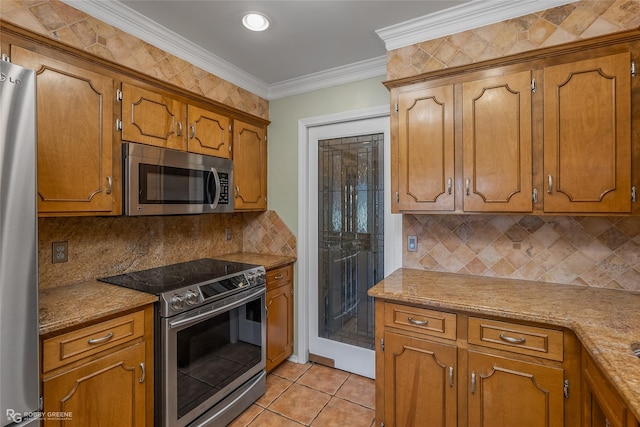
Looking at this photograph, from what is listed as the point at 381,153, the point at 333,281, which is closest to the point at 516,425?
the point at 333,281

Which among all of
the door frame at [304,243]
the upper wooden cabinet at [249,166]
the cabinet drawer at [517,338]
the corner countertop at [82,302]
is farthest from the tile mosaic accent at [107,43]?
the cabinet drawer at [517,338]

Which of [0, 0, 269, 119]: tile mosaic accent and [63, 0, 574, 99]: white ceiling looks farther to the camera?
[63, 0, 574, 99]: white ceiling

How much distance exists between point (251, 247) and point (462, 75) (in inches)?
89.7

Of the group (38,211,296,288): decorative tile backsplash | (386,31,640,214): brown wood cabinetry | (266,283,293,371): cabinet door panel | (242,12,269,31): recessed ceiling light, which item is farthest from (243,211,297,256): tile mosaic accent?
(242,12,269,31): recessed ceiling light

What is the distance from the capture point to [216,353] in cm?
195

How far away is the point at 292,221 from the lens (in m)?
2.84

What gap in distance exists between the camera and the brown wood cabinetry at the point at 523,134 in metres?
1.53

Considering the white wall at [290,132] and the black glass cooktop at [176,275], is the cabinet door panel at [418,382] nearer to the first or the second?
the black glass cooktop at [176,275]

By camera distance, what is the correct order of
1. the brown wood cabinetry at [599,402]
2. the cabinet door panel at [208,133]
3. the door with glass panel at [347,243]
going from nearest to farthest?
the brown wood cabinetry at [599,402], the cabinet door panel at [208,133], the door with glass panel at [347,243]

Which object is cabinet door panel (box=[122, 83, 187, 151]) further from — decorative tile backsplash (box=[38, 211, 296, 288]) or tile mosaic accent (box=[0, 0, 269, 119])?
decorative tile backsplash (box=[38, 211, 296, 288])

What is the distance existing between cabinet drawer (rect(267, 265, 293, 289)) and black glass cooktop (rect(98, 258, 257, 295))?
250 mm

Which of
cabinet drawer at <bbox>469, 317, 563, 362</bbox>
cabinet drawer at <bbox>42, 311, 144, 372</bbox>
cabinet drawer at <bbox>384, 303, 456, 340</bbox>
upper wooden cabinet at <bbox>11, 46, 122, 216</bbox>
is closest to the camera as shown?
cabinet drawer at <bbox>42, 311, 144, 372</bbox>

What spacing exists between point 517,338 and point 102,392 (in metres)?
1.95

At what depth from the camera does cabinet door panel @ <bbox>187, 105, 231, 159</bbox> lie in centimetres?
→ 221
